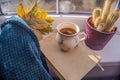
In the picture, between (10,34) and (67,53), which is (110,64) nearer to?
(67,53)

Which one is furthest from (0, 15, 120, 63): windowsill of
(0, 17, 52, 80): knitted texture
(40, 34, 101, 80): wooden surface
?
(0, 17, 52, 80): knitted texture

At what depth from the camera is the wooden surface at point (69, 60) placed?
710mm

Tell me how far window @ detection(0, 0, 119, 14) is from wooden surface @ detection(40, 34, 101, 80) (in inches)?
8.0

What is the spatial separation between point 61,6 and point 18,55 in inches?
20.0

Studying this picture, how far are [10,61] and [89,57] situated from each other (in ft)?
1.21

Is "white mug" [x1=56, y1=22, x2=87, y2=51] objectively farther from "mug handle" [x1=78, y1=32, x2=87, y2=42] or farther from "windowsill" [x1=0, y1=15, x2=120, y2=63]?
"windowsill" [x1=0, y1=15, x2=120, y2=63]

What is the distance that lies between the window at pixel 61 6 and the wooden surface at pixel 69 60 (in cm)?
20

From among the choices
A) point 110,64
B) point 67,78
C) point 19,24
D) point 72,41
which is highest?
point 19,24

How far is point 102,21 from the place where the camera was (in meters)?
0.80

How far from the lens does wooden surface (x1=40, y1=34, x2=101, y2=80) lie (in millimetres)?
710

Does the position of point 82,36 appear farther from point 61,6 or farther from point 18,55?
point 18,55

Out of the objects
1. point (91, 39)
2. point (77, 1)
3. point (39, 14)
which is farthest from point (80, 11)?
point (39, 14)

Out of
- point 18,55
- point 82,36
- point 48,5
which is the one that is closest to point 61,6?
point 48,5

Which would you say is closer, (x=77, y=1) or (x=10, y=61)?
(x=10, y=61)
